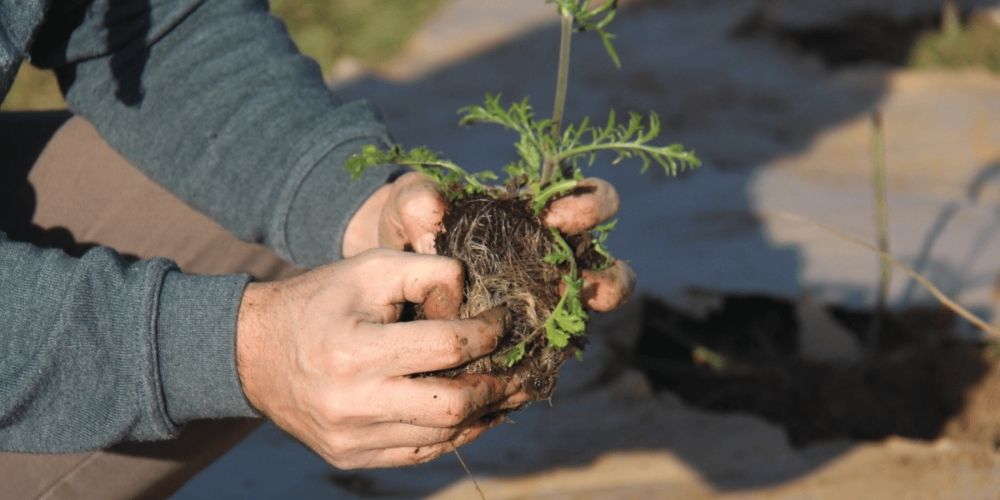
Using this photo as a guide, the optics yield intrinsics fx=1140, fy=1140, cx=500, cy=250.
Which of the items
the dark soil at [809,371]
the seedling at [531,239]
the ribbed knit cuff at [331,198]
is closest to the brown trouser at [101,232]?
the ribbed knit cuff at [331,198]

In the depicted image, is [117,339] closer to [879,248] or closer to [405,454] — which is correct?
[405,454]

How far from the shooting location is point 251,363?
1546mm

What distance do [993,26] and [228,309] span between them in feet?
16.5

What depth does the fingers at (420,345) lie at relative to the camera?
4.76 ft

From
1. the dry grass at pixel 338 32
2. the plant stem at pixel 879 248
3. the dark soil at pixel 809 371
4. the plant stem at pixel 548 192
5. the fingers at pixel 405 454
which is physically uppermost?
the plant stem at pixel 548 192

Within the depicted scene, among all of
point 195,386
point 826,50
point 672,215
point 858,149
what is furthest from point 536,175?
point 826,50

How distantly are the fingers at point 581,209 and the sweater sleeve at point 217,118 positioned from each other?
41 cm

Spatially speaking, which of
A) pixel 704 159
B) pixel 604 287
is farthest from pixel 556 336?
pixel 704 159

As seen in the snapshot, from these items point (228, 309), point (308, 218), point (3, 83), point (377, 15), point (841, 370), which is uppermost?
point (3, 83)

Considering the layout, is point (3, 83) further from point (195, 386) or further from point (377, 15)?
point (377, 15)

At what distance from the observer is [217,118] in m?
2.08

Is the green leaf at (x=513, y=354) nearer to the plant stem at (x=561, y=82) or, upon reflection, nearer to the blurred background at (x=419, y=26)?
the plant stem at (x=561, y=82)

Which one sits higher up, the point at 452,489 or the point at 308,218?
the point at 308,218

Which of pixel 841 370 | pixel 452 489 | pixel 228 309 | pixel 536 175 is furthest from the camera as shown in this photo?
pixel 841 370
